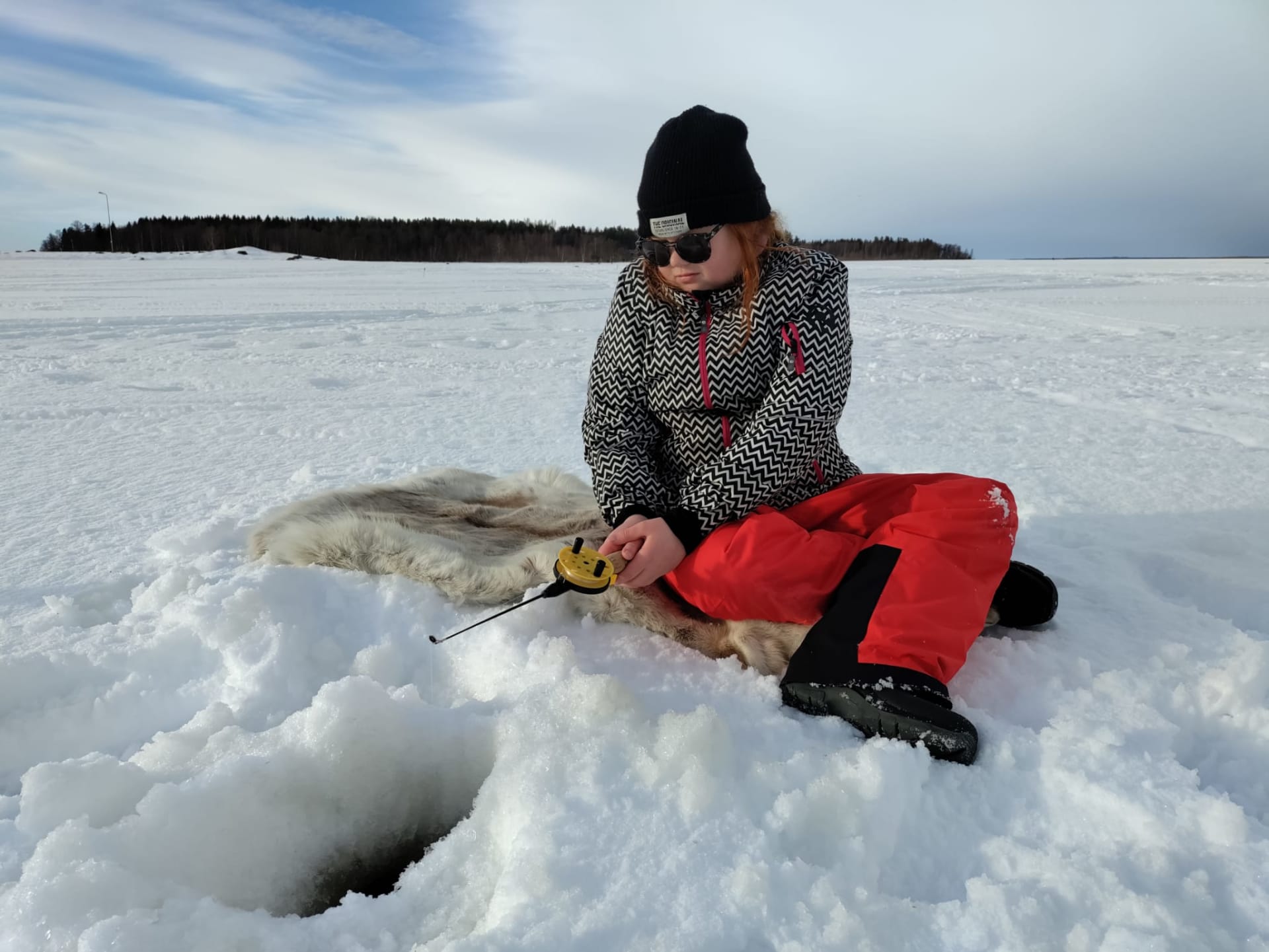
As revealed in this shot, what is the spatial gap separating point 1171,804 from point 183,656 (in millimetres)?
1819

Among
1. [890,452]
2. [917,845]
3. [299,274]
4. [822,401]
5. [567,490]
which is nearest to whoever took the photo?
[917,845]

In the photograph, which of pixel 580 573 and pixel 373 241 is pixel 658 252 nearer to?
pixel 580 573

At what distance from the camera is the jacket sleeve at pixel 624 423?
1.89 metres

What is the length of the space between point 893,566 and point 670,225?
89 cm

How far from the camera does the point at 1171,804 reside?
1.17 m

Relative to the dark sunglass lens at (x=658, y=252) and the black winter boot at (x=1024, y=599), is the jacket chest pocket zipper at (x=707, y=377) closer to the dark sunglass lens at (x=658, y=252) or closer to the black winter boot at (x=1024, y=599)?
the dark sunglass lens at (x=658, y=252)

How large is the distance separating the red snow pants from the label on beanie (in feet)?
2.15

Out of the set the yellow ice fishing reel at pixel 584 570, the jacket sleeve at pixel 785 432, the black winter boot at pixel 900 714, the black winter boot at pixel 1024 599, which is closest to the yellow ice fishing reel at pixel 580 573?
the yellow ice fishing reel at pixel 584 570

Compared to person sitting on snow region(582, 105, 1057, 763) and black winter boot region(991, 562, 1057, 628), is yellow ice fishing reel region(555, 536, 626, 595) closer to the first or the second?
person sitting on snow region(582, 105, 1057, 763)

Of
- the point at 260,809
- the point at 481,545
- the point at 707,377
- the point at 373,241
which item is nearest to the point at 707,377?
the point at 707,377

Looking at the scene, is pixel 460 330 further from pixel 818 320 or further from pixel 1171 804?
pixel 1171 804

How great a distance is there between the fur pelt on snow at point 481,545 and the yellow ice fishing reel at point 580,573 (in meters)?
0.17

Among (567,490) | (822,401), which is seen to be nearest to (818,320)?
(822,401)

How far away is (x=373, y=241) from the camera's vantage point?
4147 centimetres
